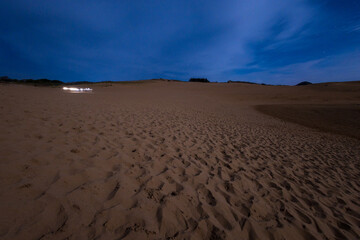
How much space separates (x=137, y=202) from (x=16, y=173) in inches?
72.9

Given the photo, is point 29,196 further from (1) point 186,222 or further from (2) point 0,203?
(1) point 186,222

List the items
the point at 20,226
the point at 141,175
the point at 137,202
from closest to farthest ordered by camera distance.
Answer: the point at 20,226, the point at 137,202, the point at 141,175

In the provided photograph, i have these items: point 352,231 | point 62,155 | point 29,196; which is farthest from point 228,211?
point 62,155

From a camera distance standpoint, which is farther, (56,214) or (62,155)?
(62,155)

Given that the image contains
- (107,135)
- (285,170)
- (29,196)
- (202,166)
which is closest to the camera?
(29,196)

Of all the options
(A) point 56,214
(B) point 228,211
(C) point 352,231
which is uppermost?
(A) point 56,214

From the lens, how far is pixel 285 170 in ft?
12.7

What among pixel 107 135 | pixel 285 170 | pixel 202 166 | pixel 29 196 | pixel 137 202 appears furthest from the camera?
pixel 107 135

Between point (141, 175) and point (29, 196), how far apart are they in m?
1.47

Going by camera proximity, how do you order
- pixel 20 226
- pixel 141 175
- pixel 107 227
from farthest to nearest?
pixel 141 175 → pixel 107 227 → pixel 20 226

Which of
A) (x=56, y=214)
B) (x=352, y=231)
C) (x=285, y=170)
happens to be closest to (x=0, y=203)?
(x=56, y=214)

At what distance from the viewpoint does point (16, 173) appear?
87.3 inches

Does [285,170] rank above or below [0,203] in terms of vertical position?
below

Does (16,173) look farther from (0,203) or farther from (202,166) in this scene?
(202,166)
